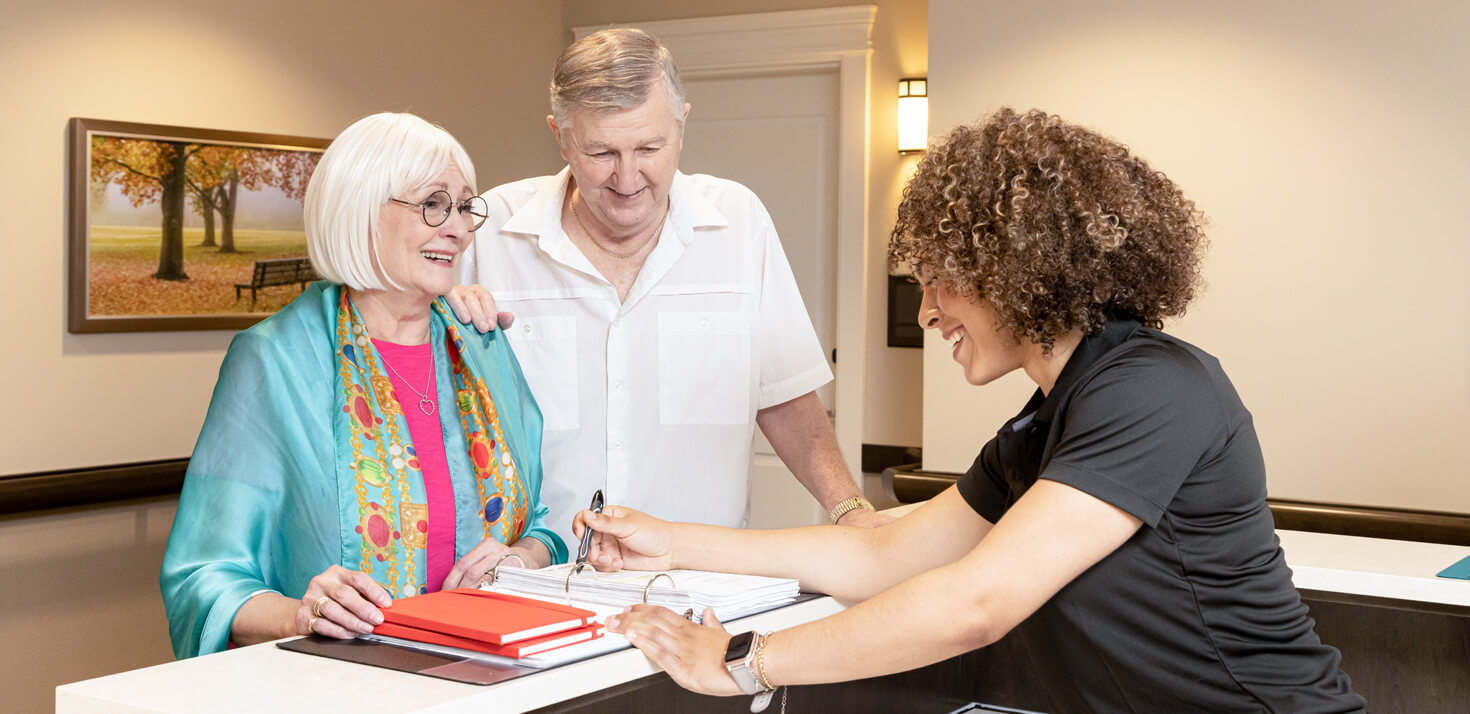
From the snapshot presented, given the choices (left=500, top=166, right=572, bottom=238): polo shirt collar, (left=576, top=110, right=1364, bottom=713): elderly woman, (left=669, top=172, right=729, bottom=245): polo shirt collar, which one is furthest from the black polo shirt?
(left=500, top=166, right=572, bottom=238): polo shirt collar

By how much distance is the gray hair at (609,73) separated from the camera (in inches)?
86.0

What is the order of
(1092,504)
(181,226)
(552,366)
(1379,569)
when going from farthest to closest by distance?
(181,226) → (552,366) → (1379,569) → (1092,504)

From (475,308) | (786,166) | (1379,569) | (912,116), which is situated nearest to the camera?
(1379,569)

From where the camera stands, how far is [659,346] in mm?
2514

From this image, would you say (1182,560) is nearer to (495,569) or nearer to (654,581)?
(654,581)

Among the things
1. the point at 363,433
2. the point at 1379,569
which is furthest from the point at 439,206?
the point at 1379,569

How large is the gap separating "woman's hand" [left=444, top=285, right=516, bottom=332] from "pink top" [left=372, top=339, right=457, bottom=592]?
0.13 meters

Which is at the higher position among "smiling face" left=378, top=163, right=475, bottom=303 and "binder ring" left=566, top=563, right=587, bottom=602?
"smiling face" left=378, top=163, right=475, bottom=303

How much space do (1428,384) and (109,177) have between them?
13.5 feet

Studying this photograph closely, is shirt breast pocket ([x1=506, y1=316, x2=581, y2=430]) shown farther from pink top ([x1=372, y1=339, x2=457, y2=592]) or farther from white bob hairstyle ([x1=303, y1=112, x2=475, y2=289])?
white bob hairstyle ([x1=303, y1=112, x2=475, y2=289])

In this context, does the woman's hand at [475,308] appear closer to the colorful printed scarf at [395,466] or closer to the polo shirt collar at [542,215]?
the colorful printed scarf at [395,466]

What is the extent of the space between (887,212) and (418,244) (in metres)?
3.18

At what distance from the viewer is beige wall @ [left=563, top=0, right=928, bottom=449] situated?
4.84 m

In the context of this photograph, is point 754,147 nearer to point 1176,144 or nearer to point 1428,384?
point 1176,144
